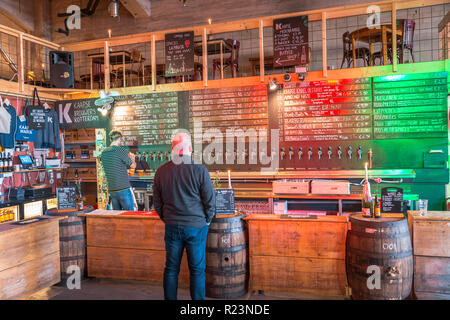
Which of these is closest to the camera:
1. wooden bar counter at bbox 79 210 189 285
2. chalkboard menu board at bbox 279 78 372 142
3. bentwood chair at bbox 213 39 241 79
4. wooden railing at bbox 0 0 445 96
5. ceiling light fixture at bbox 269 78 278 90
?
wooden bar counter at bbox 79 210 189 285

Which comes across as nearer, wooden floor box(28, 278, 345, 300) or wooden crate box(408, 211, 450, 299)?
wooden crate box(408, 211, 450, 299)

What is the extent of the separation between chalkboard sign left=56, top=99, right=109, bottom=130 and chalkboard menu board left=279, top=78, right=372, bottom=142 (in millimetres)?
3700

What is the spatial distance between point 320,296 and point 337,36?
7247 mm

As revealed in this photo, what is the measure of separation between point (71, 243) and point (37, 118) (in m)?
4.07

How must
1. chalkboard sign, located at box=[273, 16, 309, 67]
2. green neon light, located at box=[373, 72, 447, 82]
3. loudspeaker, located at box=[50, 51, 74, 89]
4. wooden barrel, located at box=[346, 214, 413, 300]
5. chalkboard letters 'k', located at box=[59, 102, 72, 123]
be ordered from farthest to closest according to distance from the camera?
chalkboard letters 'k', located at box=[59, 102, 72, 123]
loudspeaker, located at box=[50, 51, 74, 89]
chalkboard sign, located at box=[273, 16, 309, 67]
green neon light, located at box=[373, 72, 447, 82]
wooden barrel, located at box=[346, 214, 413, 300]

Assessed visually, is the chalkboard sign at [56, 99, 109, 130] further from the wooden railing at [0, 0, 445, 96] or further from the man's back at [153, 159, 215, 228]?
the man's back at [153, 159, 215, 228]

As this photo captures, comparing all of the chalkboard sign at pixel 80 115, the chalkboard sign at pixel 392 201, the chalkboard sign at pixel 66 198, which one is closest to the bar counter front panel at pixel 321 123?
the chalkboard sign at pixel 80 115

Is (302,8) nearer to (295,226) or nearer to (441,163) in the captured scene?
(441,163)

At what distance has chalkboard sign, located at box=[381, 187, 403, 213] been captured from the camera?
135 inches

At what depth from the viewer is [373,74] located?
6109mm

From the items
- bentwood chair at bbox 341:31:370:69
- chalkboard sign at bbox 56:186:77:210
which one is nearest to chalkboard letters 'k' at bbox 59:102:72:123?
chalkboard sign at bbox 56:186:77:210

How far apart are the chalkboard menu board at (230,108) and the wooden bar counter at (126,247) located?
3.39 meters

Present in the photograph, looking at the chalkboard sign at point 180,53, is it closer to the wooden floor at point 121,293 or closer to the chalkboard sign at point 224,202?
the chalkboard sign at point 224,202

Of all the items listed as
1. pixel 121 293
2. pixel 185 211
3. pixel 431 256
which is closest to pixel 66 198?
pixel 121 293
